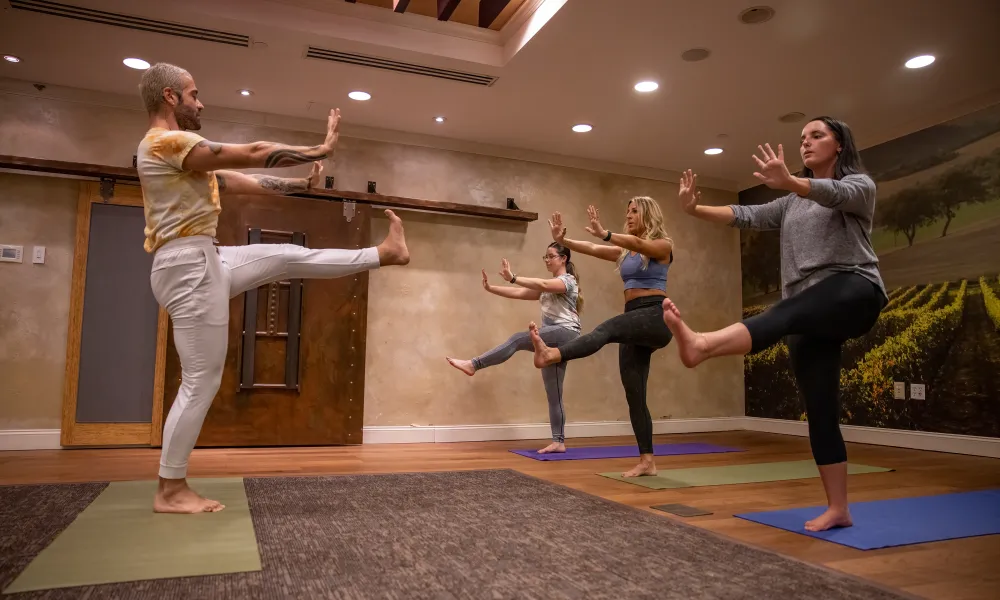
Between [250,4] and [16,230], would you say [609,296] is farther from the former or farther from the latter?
[16,230]

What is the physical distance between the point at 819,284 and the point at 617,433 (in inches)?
161

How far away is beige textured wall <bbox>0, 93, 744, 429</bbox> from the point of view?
14.8 ft

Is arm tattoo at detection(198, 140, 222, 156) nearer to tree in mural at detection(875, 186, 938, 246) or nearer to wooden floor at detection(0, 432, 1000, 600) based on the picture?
wooden floor at detection(0, 432, 1000, 600)

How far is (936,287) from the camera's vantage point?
4770mm

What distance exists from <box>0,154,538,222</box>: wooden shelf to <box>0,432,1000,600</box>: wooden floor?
190 cm

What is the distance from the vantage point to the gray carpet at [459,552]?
1.47 m

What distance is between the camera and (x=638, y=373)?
3297 mm

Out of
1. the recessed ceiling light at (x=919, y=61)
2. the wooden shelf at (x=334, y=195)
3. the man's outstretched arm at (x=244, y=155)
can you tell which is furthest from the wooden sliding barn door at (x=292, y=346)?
the recessed ceiling light at (x=919, y=61)

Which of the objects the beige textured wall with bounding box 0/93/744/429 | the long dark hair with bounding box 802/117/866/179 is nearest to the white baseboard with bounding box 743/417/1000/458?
the beige textured wall with bounding box 0/93/744/429

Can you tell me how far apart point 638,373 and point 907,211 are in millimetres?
3201

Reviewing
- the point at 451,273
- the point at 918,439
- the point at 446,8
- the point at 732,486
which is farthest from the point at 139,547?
the point at 918,439

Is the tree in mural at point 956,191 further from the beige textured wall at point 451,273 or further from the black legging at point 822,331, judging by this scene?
the black legging at point 822,331

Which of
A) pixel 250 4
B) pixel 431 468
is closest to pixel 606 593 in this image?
pixel 431 468

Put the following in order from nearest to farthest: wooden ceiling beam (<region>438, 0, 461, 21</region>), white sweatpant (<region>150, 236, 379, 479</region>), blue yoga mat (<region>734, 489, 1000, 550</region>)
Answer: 1. blue yoga mat (<region>734, 489, 1000, 550</region>)
2. white sweatpant (<region>150, 236, 379, 479</region>)
3. wooden ceiling beam (<region>438, 0, 461, 21</region>)
